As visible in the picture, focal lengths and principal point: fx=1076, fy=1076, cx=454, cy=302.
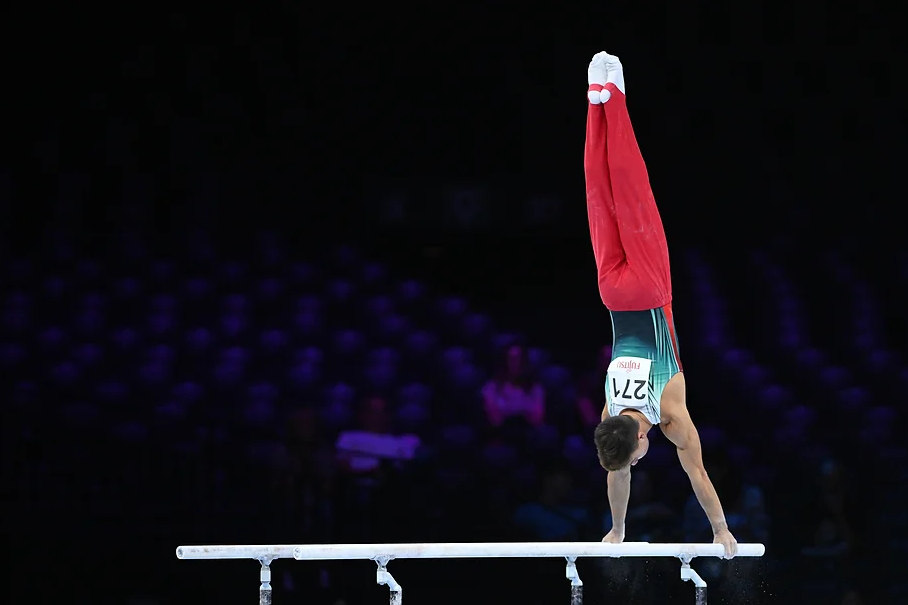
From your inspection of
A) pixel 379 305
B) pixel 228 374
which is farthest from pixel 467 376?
pixel 228 374

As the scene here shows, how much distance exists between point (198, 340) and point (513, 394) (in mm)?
2256

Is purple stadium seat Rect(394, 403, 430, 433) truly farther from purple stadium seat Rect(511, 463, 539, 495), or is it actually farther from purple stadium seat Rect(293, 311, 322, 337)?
purple stadium seat Rect(293, 311, 322, 337)

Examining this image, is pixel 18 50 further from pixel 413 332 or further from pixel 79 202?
pixel 413 332

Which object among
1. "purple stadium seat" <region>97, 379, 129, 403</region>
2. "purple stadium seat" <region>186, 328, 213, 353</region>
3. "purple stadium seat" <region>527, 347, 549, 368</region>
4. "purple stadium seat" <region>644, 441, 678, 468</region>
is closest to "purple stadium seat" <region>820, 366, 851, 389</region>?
"purple stadium seat" <region>644, 441, 678, 468</region>

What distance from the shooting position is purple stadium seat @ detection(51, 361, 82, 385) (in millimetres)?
7367

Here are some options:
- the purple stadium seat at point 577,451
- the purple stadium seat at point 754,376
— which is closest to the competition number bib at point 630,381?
the purple stadium seat at point 577,451

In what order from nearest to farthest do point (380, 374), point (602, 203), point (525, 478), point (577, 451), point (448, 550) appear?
point (448, 550)
point (602, 203)
point (525, 478)
point (577, 451)
point (380, 374)

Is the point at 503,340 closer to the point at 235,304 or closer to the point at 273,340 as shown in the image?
the point at 273,340

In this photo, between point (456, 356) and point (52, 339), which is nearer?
point (52, 339)

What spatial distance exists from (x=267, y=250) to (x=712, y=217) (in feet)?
11.3

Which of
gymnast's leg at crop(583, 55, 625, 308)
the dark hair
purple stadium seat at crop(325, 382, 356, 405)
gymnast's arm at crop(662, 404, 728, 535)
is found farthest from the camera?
purple stadium seat at crop(325, 382, 356, 405)

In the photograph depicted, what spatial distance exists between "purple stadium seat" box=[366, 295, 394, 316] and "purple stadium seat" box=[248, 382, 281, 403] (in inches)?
37.5

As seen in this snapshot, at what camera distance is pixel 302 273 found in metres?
8.00

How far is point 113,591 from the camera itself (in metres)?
6.67
